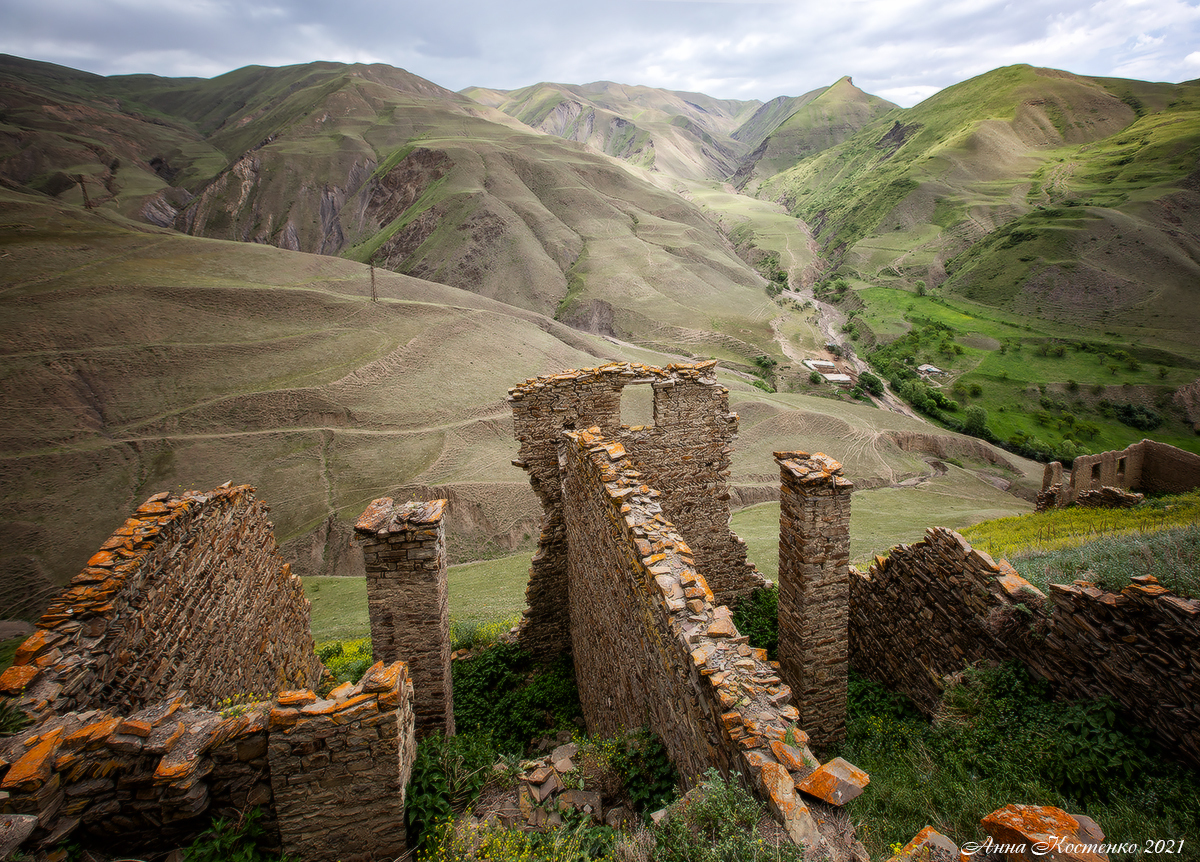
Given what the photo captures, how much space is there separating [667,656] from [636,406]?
105 ft

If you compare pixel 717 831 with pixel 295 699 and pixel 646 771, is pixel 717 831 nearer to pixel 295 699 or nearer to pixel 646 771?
pixel 646 771

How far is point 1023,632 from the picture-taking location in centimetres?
625

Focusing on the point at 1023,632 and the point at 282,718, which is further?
the point at 1023,632

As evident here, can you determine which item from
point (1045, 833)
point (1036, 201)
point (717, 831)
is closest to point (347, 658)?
point (717, 831)

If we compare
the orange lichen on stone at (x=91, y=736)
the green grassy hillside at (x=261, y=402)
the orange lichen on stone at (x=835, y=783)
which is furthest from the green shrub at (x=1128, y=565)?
the green grassy hillside at (x=261, y=402)

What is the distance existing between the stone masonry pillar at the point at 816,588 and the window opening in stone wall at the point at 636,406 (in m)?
25.7

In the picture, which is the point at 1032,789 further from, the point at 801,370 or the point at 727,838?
the point at 801,370

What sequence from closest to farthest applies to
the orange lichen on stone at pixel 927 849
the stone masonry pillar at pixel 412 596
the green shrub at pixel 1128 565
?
the orange lichen on stone at pixel 927 849 < the green shrub at pixel 1128 565 < the stone masonry pillar at pixel 412 596

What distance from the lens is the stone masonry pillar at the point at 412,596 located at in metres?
7.03

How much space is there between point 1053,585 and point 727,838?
5386 millimetres

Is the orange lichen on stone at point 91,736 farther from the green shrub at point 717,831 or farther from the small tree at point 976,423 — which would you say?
the small tree at point 976,423

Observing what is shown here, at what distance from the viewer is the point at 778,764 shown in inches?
132

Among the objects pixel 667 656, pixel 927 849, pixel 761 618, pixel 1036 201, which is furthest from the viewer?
pixel 1036 201

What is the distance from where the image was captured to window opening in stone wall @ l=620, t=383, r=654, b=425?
33.8m
